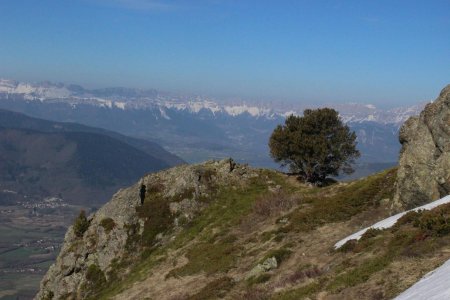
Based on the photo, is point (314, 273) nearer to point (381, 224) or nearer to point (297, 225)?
point (381, 224)

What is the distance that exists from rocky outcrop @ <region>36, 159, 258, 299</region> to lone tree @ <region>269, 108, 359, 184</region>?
603 cm

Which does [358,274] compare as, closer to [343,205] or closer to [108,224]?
[343,205]

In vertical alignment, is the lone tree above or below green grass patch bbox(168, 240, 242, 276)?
above

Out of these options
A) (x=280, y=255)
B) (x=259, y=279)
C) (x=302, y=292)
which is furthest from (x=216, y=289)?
(x=302, y=292)

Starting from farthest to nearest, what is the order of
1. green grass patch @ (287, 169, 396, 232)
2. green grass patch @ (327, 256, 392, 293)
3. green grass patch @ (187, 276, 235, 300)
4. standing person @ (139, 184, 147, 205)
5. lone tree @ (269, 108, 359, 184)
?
lone tree @ (269, 108, 359, 184), standing person @ (139, 184, 147, 205), green grass patch @ (287, 169, 396, 232), green grass patch @ (187, 276, 235, 300), green grass patch @ (327, 256, 392, 293)

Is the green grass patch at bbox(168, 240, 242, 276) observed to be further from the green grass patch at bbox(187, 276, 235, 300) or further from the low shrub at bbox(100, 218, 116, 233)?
the low shrub at bbox(100, 218, 116, 233)

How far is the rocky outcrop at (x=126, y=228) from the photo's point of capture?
48.9 metres

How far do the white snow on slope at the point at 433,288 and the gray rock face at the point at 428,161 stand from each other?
14.5 meters

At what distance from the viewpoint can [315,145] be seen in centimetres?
5997

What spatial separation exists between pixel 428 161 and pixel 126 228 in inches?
1329

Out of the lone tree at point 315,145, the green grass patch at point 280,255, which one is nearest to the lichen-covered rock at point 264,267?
the green grass patch at point 280,255

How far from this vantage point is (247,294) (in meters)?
25.6

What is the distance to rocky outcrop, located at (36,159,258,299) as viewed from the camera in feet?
160

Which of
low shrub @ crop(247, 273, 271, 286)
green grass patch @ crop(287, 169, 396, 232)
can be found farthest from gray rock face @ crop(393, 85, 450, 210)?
low shrub @ crop(247, 273, 271, 286)
